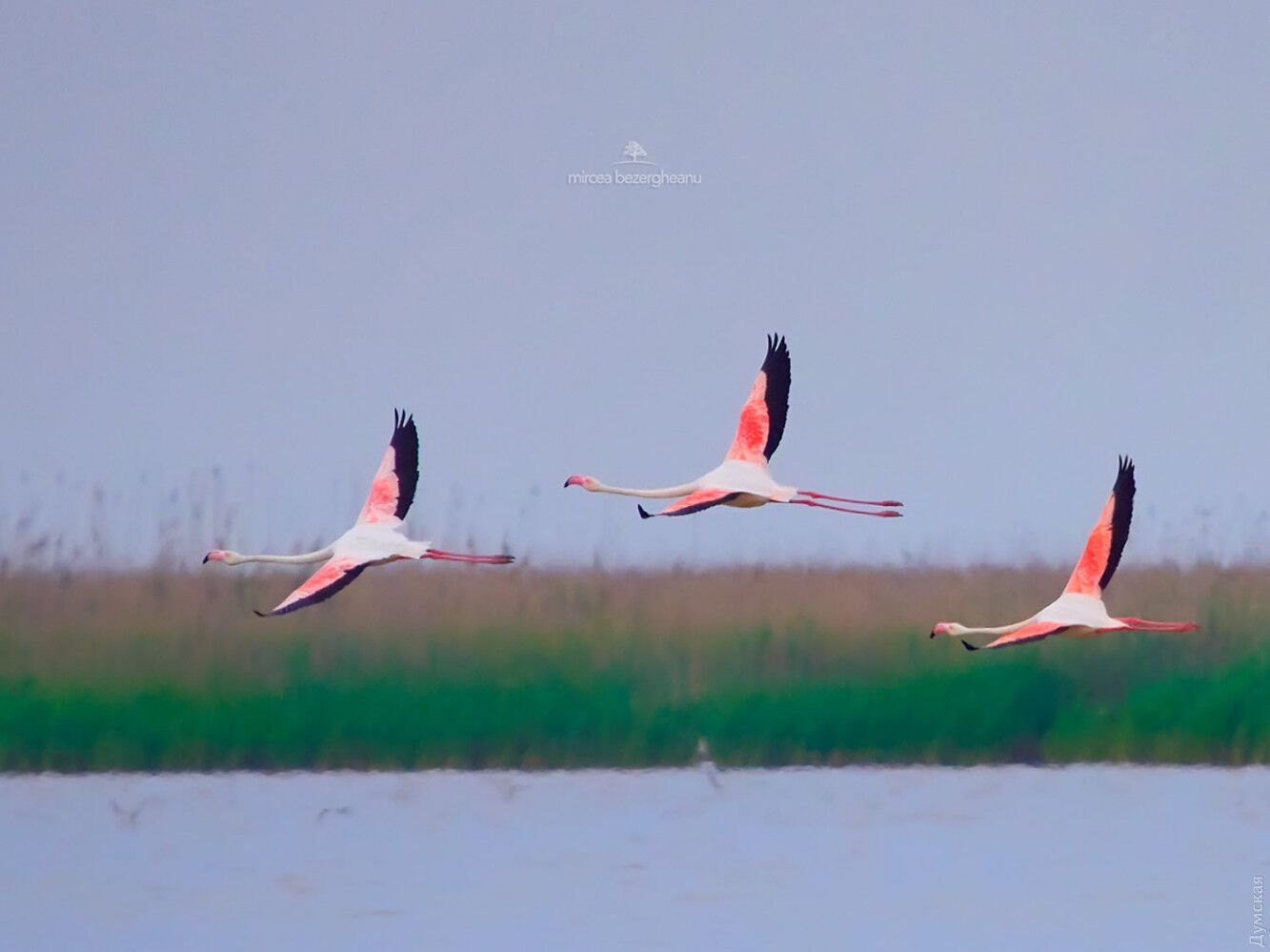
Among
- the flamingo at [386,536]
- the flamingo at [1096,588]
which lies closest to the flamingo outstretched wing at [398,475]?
the flamingo at [386,536]

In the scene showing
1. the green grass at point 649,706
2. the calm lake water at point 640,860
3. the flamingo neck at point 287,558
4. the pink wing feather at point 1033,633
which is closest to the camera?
the pink wing feather at point 1033,633

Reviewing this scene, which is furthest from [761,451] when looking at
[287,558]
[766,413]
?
[287,558]

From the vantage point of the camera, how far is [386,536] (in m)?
14.7

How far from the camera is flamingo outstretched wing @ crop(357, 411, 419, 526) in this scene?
49.0 ft

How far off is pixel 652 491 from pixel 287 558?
1646 millimetres

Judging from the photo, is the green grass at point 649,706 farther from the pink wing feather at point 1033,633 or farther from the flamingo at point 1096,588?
the pink wing feather at point 1033,633

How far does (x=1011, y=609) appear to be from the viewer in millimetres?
16594

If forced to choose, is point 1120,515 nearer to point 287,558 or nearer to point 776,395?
point 776,395

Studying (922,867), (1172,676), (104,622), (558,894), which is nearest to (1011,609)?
(1172,676)

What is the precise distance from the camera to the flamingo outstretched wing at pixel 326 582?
13.8 meters

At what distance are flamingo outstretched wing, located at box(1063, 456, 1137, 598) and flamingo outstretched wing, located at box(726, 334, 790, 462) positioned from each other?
53.7 inches

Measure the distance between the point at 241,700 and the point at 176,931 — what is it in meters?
1.82

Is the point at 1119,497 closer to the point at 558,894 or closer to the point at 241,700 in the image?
the point at 558,894

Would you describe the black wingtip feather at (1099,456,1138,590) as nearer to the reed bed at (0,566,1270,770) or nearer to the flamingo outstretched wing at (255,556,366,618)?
the reed bed at (0,566,1270,770)
